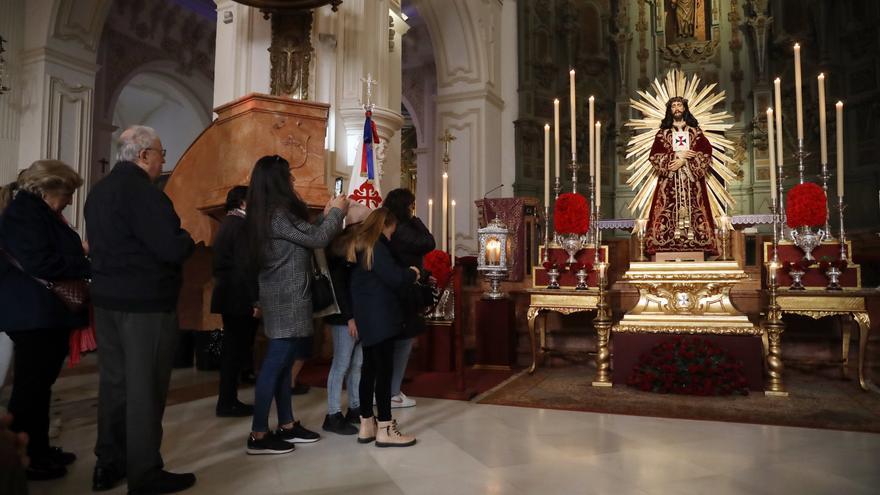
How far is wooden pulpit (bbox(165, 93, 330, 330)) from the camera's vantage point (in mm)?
5055

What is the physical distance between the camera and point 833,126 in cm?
1022

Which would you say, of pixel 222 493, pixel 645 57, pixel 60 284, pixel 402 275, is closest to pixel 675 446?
pixel 402 275

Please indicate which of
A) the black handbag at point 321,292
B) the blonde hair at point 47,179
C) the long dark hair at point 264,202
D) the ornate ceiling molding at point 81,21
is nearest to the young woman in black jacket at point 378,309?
the black handbag at point 321,292

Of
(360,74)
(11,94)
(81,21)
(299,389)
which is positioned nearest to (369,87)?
(360,74)

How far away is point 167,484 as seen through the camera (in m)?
2.67

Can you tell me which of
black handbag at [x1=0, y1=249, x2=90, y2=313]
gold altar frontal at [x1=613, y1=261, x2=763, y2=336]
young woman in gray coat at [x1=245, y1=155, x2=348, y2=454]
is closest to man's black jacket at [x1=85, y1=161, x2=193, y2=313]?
black handbag at [x1=0, y1=249, x2=90, y2=313]

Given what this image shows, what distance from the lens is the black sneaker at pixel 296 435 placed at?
3.48 metres

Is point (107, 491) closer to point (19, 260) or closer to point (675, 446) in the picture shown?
point (19, 260)

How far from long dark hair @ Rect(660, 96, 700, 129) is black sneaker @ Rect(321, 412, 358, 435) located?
12.7ft

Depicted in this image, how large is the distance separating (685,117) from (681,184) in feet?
1.94

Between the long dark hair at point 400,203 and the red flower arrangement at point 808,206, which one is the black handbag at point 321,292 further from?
the red flower arrangement at point 808,206

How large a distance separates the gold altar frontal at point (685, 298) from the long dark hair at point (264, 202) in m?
3.22

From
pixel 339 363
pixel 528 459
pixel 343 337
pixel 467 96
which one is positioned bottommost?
pixel 528 459

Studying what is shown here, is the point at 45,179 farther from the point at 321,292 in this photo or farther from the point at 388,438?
the point at 388,438
